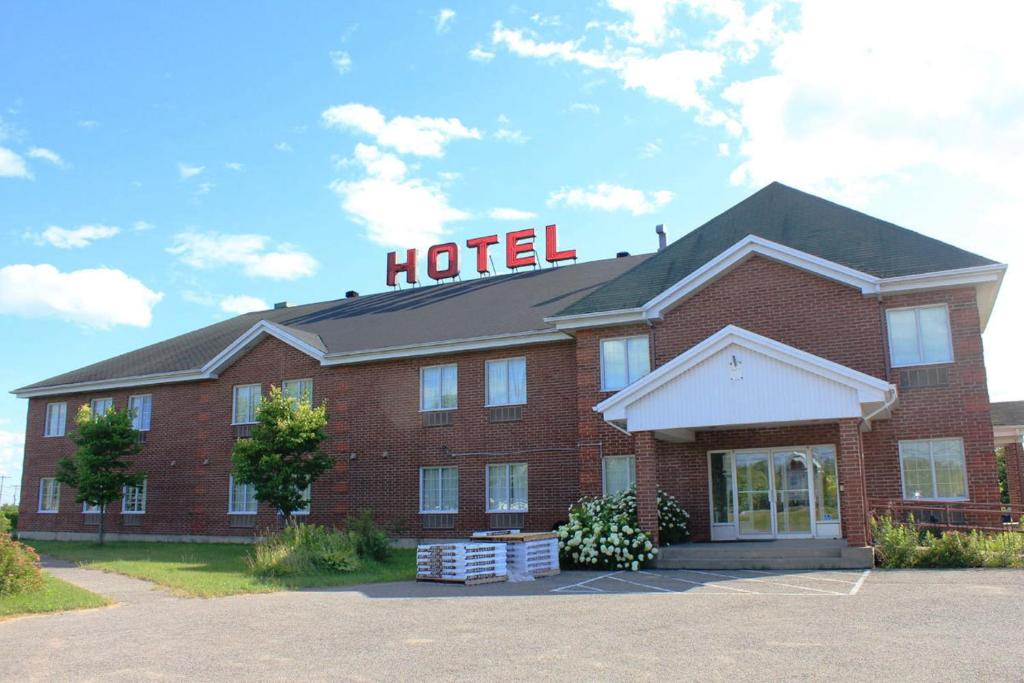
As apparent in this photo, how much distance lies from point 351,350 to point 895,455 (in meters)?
14.9

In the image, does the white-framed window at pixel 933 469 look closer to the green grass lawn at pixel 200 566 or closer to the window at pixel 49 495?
the green grass lawn at pixel 200 566

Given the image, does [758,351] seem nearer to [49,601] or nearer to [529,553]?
[529,553]

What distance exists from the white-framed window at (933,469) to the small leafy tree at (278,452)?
46.3ft

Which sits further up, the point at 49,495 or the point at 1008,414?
the point at 1008,414

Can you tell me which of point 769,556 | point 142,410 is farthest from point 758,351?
point 142,410

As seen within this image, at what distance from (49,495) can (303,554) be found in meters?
18.4

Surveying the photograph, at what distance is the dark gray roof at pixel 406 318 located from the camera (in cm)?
2477

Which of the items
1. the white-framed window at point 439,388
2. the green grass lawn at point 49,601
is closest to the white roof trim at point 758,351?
the white-framed window at point 439,388

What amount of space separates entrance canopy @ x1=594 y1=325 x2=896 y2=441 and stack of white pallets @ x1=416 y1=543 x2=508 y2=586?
12.7 feet

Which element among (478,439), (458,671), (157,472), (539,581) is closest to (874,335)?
(539,581)

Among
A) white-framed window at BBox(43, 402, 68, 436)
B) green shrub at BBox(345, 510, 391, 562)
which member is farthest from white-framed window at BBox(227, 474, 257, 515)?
white-framed window at BBox(43, 402, 68, 436)

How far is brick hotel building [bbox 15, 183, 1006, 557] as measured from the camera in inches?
683

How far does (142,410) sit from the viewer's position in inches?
1172

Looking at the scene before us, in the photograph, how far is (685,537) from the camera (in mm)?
19016
